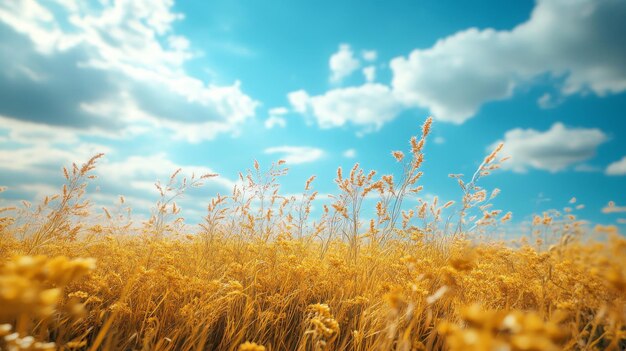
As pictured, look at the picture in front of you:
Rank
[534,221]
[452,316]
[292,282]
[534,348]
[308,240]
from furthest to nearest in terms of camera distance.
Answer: [308,240] < [534,221] < [292,282] < [452,316] < [534,348]

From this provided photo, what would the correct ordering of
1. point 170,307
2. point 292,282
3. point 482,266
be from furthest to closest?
point 482,266
point 292,282
point 170,307

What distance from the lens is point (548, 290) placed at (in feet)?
9.28

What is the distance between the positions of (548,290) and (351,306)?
5.79 feet

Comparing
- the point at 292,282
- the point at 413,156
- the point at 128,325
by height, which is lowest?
the point at 128,325

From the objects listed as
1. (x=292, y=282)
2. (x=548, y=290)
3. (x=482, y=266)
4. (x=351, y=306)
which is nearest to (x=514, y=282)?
(x=548, y=290)

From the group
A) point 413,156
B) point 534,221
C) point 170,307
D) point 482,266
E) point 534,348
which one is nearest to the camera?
point 534,348

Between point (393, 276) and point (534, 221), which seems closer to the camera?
Answer: point (393, 276)

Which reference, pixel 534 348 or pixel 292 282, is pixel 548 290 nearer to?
pixel 292 282

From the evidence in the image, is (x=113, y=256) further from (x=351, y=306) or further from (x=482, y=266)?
(x=482, y=266)

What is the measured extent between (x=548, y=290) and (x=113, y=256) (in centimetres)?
440

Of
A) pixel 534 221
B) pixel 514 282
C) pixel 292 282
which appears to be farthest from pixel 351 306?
pixel 534 221

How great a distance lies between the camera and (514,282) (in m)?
2.77

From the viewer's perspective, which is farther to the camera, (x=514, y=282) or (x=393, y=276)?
(x=393, y=276)

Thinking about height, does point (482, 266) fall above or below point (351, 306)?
above
